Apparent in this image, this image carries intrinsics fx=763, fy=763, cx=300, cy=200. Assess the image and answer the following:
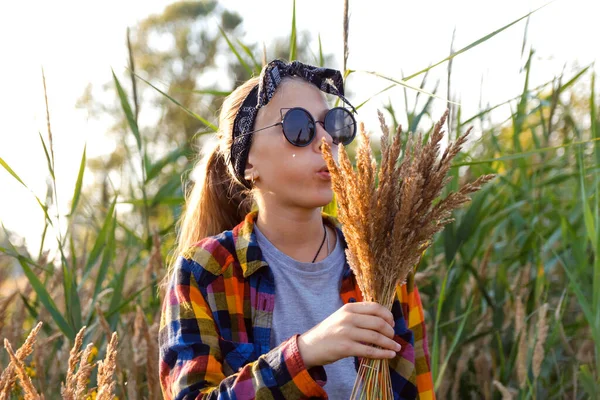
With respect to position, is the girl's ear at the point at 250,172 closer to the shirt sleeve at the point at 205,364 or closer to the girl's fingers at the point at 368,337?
the shirt sleeve at the point at 205,364

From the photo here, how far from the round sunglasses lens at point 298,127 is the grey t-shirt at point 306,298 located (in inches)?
10.6

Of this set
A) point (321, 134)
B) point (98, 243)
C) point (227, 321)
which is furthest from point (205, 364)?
point (98, 243)

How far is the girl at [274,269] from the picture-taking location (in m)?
1.68

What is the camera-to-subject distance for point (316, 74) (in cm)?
191

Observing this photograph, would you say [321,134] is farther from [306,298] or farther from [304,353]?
[304,353]

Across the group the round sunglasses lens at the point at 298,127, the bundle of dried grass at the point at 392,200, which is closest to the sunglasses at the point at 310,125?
the round sunglasses lens at the point at 298,127

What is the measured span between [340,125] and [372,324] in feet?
2.17

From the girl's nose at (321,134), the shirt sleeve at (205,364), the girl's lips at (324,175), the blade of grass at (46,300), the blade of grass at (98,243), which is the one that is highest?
the girl's nose at (321,134)

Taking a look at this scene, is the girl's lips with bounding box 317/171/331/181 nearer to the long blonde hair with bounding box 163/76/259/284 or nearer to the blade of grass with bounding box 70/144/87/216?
the long blonde hair with bounding box 163/76/259/284

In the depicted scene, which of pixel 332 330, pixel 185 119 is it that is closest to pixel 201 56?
pixel 185 119

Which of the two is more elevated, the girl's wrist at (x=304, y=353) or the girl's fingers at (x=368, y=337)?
the girl's fingers at (x=368, y=337)

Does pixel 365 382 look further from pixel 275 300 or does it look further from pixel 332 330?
pixel 275 300

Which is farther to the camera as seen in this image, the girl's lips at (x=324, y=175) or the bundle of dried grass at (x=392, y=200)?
the girl's lips at (x=324, y=175)

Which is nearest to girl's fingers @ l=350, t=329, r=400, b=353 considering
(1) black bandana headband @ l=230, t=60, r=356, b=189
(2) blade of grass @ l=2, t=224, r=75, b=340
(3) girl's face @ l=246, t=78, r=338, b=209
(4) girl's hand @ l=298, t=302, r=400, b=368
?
(4) girl's hand @ l=298, t=302, r=400, b=368
